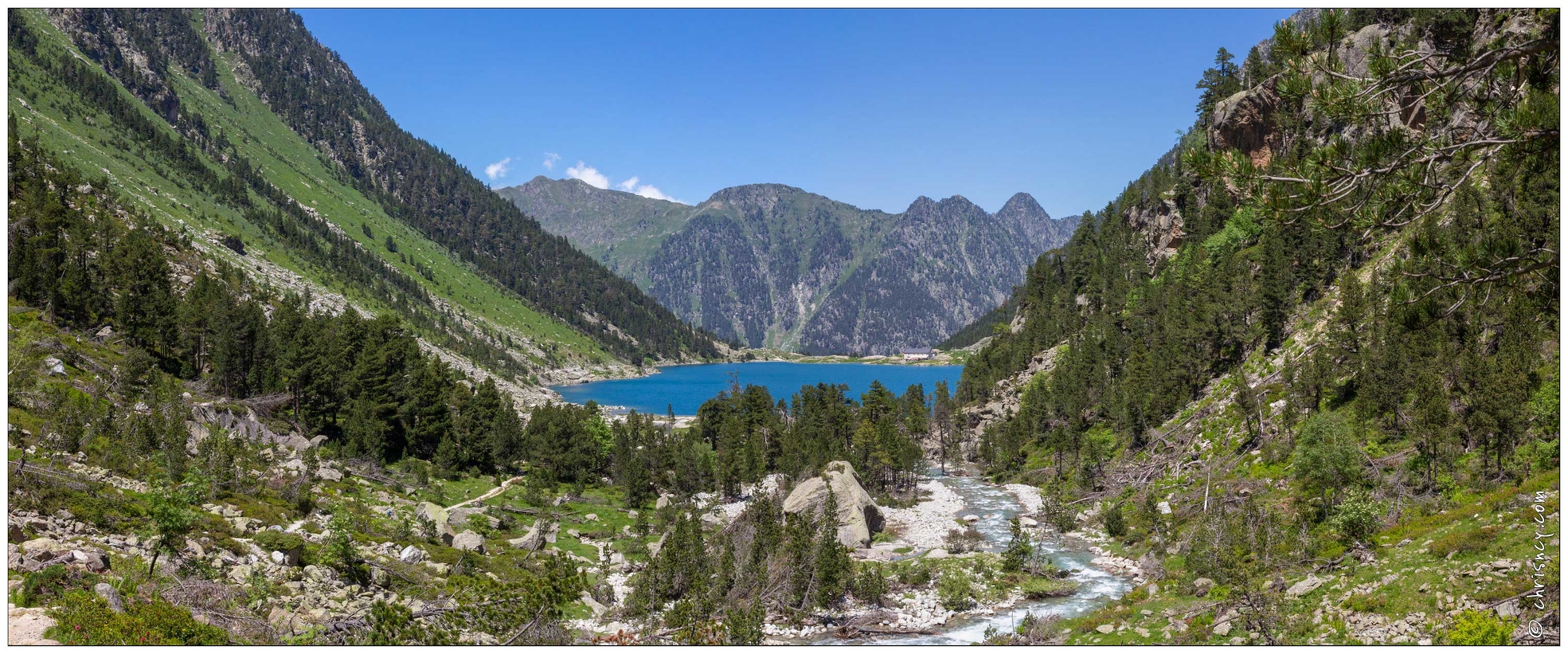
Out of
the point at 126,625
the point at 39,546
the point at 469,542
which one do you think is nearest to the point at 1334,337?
the point at 469,542

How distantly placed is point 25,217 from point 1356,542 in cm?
7948

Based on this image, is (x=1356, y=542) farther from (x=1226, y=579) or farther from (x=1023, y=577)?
(x=1023, y=577)

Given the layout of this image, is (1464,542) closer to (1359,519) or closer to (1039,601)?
(1359,519)

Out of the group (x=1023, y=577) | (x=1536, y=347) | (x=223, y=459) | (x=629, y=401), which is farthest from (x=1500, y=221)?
(x=629, y=401)

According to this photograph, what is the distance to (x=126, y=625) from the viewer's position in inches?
509

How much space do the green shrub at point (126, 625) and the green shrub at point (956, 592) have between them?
22.2 m

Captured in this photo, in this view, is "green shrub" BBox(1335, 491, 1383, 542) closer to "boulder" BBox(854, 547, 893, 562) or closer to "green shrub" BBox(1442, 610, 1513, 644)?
"green shrub" BBox(1442, 610, 1513, 644)

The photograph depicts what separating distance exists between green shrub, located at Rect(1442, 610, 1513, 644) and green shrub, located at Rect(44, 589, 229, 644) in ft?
83.7

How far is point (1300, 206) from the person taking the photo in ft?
35.7

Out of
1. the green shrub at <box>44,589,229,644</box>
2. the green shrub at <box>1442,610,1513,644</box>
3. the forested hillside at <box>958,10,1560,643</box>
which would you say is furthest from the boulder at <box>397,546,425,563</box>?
the green shrub at <box>1442,610,1513,644</box>

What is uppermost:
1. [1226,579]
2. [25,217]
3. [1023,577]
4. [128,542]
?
[25,217]

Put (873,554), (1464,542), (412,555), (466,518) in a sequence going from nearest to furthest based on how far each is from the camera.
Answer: (1464,542), (412,555), (466,518), (873,554)

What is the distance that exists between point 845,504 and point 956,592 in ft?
47.3

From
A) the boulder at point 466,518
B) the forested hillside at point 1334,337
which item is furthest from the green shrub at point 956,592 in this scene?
the boulder at point 466,518
